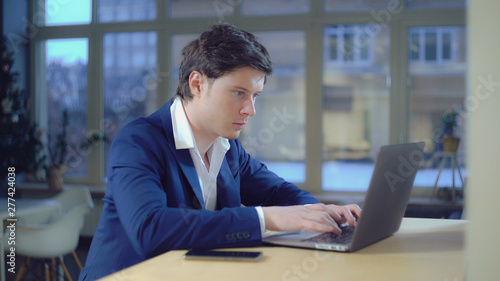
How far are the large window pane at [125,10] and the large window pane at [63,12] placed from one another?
0.17 meters

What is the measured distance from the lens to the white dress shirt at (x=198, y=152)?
1.56 metres

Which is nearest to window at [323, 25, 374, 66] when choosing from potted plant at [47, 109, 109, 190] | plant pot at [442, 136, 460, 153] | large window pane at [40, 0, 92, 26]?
plant pot at [442, 136, 460, 153]

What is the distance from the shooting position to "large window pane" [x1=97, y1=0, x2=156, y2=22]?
5691 mm

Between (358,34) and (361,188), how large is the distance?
5.13ft

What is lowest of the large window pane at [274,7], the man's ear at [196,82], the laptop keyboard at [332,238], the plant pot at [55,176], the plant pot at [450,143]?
the plant pot at [55,176]

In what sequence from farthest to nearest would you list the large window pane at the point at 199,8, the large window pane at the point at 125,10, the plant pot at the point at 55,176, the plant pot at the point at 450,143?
1. the large window pane at the point at 125,10
2. the plant pot at the point at 55,176
3. the large window pane at the point at 199,8
4. the plant pot at the point at 450,143

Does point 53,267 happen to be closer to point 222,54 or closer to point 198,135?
point 198,135

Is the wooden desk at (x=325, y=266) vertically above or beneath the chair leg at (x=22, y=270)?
above

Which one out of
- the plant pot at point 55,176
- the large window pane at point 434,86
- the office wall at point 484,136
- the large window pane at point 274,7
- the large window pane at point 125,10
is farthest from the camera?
the large window pane at point 125,10

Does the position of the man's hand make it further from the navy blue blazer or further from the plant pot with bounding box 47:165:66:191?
the plant pot with bounding box 47:165:66:191

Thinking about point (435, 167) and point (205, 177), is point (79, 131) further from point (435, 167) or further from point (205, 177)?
point (205, 177)

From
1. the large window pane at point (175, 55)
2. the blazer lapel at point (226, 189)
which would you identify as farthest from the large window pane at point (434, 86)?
the blazer lapel at point (226, 189)

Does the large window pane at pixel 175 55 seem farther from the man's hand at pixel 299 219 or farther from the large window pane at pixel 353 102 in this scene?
the man's hand at pixel 299 219

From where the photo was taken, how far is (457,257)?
3.78 feet
